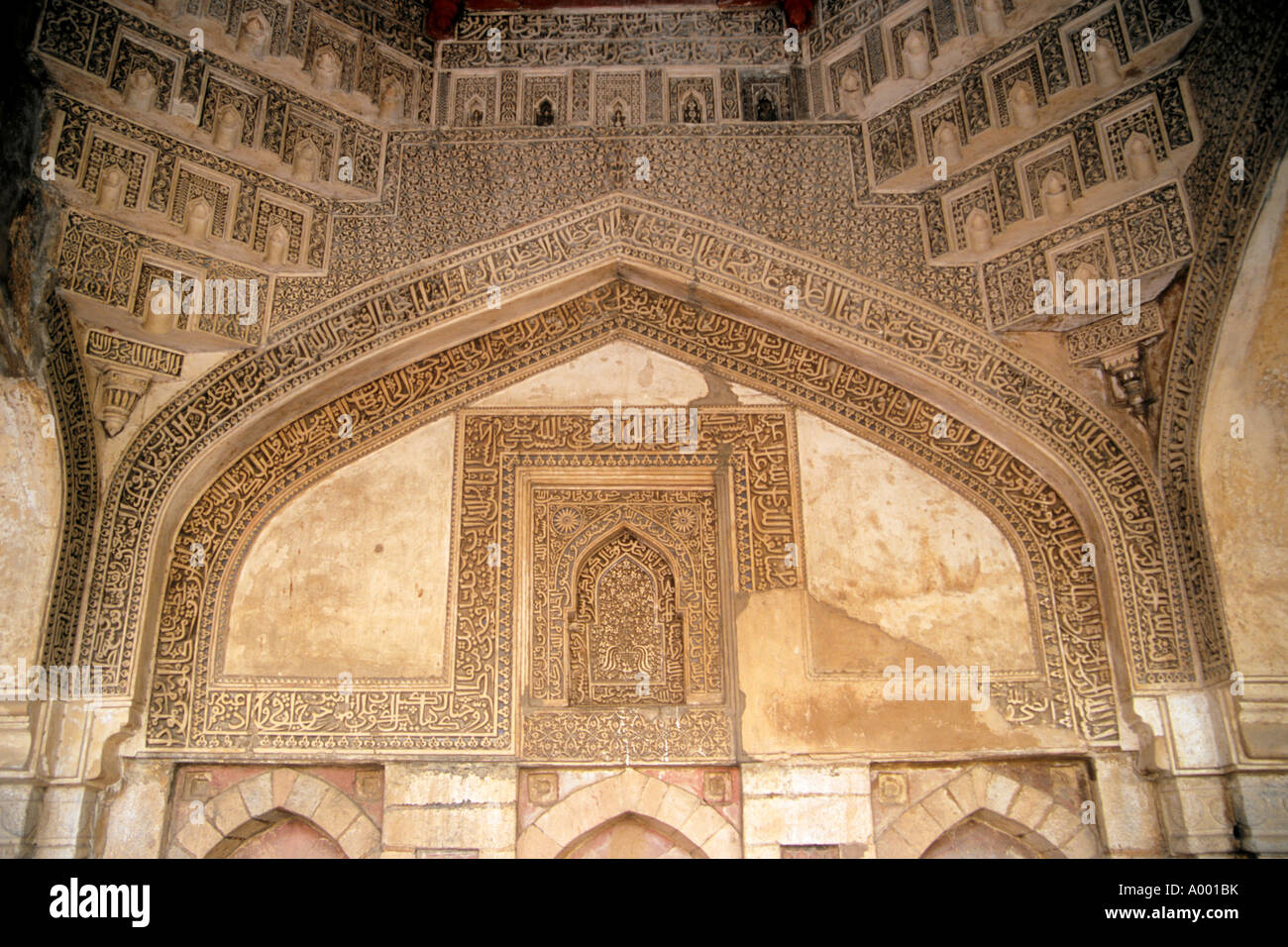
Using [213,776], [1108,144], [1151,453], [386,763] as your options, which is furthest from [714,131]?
[213,776]

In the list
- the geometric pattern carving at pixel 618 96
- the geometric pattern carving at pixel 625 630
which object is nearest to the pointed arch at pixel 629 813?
the geometric pattern carving at pixel 625 630

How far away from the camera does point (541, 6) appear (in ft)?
19.9

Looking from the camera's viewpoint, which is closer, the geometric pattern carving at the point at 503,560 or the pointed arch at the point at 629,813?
the pointed arch at the point at 629,813

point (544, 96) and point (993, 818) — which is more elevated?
point (544, 96)

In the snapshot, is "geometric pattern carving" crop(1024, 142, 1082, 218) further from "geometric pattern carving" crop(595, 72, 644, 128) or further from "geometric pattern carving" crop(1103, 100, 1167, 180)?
"geometric pattern carving" crop(595, 72, 644, 128)

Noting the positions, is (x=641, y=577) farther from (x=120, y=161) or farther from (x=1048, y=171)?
(x=120, y=161)

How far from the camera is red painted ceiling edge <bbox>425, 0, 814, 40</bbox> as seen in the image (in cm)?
590

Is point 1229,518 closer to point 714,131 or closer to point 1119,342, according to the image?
point 1119,342

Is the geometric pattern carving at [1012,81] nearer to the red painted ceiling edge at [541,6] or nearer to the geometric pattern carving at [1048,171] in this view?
the geometric pattern carving at [1048,171]

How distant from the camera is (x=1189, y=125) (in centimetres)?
483

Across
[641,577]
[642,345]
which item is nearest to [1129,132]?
[642,345]

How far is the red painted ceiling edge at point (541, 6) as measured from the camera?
19.4ft

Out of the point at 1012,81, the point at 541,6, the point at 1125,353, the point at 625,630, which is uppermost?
the point at 541,6

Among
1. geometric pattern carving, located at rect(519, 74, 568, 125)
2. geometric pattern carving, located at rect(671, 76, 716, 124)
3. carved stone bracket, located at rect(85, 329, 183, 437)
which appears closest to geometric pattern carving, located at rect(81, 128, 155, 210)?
carved stone bracket, located at rect(85, 329, 183, 437)
